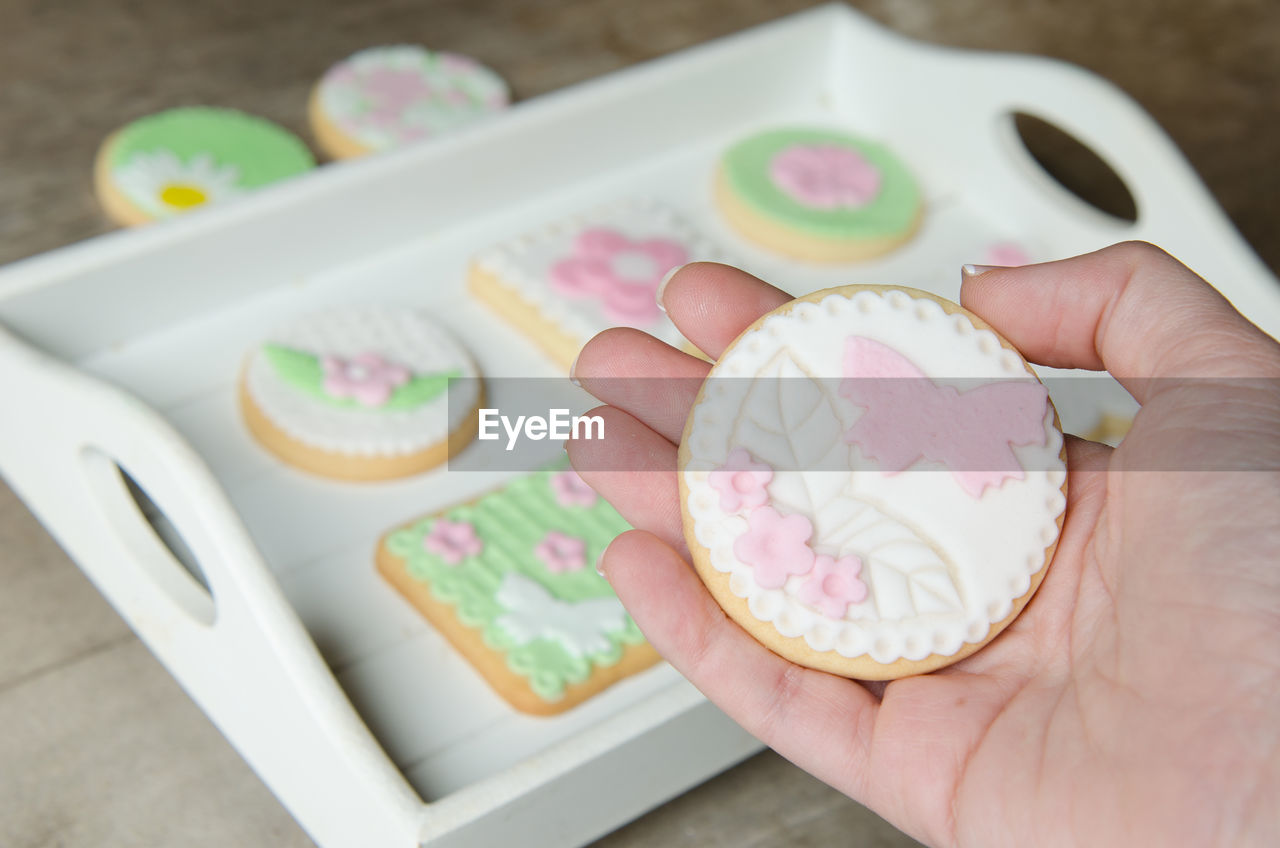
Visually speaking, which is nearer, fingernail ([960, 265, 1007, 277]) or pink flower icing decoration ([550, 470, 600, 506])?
fingernail ([960, 265, 1007, 277])

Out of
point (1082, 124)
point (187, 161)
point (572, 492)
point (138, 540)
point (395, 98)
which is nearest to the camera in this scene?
point (138, 540)

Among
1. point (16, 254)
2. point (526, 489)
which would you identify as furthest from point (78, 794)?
point (16, 254)

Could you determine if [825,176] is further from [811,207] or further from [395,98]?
[395,98]

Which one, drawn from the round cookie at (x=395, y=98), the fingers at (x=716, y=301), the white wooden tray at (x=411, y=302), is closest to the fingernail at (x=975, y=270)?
the fingers at (x=716, y=301)

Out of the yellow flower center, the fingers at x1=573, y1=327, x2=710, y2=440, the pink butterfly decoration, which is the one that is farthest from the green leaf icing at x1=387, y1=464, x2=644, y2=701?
the yellow flower center

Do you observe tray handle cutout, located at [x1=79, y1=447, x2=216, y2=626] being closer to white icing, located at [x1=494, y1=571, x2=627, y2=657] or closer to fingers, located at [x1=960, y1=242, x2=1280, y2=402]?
white icing, located at [x1=494, y1=571, x2=627, y2=657]

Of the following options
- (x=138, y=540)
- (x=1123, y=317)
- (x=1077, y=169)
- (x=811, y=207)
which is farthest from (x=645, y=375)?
(x=1077, y=169)
